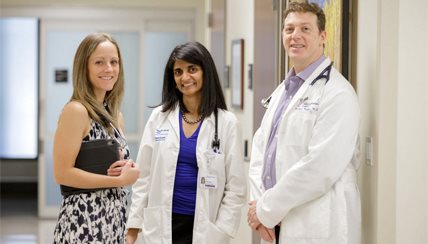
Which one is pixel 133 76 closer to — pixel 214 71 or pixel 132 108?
pixel 132 108

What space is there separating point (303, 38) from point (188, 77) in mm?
625

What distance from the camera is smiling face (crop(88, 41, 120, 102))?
310 centimetres

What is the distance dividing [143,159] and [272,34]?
68.8 inches

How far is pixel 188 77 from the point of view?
3299 millimetres

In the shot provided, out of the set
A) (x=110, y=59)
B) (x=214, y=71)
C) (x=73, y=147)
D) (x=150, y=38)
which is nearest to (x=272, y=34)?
(x=214, y=71)

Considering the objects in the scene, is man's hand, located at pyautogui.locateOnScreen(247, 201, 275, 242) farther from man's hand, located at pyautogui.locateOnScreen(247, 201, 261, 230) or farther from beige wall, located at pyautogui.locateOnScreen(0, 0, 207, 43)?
beige wall, located at pyautogui.locateOnScreen(0, 0, 207, 43)

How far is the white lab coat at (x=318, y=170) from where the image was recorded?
2729mm

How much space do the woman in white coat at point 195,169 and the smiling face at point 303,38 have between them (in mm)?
508

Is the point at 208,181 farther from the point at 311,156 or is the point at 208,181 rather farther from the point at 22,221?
the point at 22,221

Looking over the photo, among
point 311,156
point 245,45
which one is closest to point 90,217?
point 311,156

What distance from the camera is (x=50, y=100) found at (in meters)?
9.24

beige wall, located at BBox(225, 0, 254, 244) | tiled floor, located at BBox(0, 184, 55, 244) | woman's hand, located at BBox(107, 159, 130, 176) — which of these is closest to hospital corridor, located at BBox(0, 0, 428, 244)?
woman's hand, located at BBox(107, 159, 130, 176)

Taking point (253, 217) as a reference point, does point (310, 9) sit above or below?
above

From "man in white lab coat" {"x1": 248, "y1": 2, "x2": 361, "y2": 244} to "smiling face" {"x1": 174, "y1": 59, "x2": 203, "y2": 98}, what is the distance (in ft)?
1.61
